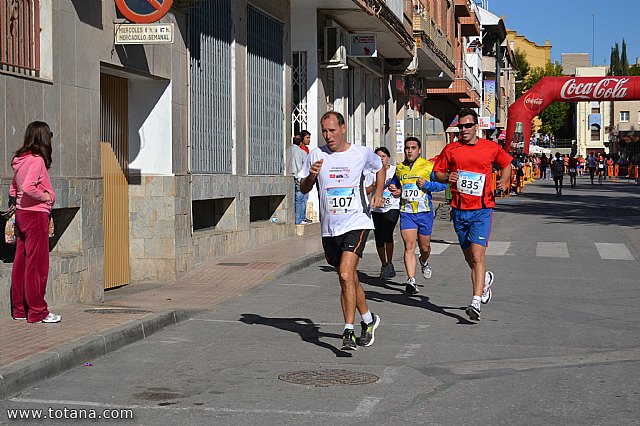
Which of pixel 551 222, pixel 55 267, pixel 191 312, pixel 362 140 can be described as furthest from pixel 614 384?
pixel 362 140

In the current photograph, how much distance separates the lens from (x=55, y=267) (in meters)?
11.0

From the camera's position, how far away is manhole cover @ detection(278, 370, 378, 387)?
25.5 feet

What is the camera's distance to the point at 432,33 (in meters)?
36.8

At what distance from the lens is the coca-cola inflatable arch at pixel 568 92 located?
42.4m

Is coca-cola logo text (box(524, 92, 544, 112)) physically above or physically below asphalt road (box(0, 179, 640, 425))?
above

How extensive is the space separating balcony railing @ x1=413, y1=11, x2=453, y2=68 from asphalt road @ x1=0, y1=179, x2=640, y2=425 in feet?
61.6

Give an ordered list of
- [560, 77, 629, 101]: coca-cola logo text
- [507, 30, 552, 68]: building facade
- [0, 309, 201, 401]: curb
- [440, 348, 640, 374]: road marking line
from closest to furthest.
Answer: [0, 309, 201, 401]: curb < [440, 348, 640, 374]: road marking line < [560, 77, 629, 101]: coca-cola logo text < [507, 30, 552, 68]: building facade

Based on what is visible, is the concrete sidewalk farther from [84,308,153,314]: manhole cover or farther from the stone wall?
the stone wall

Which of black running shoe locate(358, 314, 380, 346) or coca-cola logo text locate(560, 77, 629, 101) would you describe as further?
coca-cola logo text locate(560, 77, 629, 101)

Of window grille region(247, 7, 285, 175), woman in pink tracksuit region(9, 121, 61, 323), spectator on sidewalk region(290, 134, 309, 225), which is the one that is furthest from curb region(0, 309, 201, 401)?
spectator on sidewalk region(290, 134, 309, 225)

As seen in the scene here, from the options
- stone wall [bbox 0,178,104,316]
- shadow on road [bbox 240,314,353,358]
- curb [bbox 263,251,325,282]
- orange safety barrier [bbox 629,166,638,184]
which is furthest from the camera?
orange safety barrier [bbox 629,166,638,184]

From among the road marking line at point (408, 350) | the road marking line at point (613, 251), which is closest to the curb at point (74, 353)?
the road marking line at point (408, 350)

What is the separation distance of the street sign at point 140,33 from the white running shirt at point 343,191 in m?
3.90

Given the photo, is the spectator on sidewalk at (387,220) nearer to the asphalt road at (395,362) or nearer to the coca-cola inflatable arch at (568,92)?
the asphalt road at (395,362)
